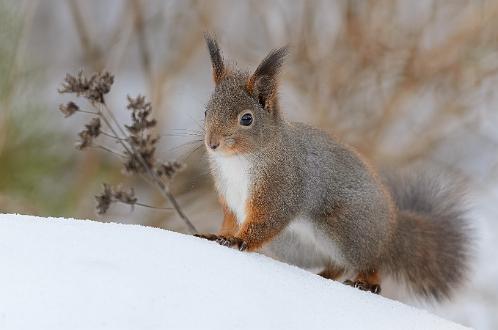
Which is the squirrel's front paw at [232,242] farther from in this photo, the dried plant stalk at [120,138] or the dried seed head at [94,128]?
the dried seed head at [94,128]

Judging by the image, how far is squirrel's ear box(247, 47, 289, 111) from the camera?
90.0 inches

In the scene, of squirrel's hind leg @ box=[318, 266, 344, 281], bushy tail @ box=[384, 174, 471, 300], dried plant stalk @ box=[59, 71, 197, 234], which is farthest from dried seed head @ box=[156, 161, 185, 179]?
bushy tail @ box=[384, 174, 471, 300]

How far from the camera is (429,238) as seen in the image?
2.75 metres

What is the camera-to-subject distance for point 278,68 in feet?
7.55

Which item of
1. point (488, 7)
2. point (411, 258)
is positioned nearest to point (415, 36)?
point (488, 7)

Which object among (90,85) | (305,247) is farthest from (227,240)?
(90,85)

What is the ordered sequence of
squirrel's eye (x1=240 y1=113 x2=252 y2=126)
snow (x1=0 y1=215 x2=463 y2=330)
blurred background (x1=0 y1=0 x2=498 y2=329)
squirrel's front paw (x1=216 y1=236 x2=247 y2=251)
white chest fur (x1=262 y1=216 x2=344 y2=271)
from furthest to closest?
blurred background (x1=0 y1=0 x2=498 y2=329) → white chest fur (x1=262 y1=216 x2=344 y2=271) → squirrel's eye (x1=240 y1=113 x2=252 y2=126) → squirrel's front paw (x1=216 y1=236 x2=247 y2=251) → snow (x1=0 y1=215 x2=463 y2=330)

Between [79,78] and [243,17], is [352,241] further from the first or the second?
[243,17]

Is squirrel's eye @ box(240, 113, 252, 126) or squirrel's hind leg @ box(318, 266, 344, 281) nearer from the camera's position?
squirrel's eye @ box(240, 113, 252, 126)

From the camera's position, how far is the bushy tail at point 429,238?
269 cm

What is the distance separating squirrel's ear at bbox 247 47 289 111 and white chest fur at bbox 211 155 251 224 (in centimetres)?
16

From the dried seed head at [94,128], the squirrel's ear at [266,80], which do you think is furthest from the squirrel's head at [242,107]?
the dried seed head at [94,128]

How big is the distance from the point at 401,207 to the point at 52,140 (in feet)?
4.55

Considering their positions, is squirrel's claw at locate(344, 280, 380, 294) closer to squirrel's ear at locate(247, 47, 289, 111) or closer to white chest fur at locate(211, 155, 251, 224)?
white chest fur at locate(211, 155, 251, 224)
